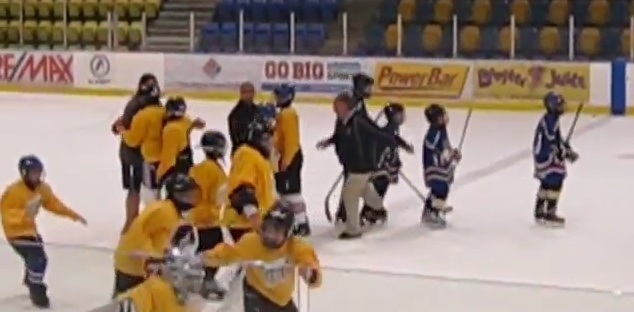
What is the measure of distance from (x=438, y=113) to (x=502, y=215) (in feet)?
3.64

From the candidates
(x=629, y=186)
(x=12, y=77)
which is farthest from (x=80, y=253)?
(x=12, y=77)

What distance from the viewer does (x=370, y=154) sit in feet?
25.2

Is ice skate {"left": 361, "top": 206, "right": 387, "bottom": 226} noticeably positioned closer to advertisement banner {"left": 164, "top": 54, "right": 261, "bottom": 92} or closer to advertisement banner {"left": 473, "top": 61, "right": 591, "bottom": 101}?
advertisement banner {"left": 473, "top": 61, "right": 591, "bottom": 101}

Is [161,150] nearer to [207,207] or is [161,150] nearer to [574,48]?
[207,207]

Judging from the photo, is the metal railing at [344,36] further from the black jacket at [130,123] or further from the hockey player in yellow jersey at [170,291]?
the hockey player in yellow jersey at [170,291]

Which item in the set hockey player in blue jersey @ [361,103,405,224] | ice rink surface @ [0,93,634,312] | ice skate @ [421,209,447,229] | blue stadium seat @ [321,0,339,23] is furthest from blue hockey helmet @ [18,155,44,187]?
blue stadium seat @ [321,0,339,23]

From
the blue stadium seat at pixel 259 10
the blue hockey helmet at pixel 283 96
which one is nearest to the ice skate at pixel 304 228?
the blue hockey helmet at pixel 283 96

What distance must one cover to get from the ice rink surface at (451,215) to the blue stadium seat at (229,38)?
12.6ft

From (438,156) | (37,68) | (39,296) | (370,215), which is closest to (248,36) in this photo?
(37,68)

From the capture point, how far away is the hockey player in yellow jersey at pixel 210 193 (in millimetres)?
5977

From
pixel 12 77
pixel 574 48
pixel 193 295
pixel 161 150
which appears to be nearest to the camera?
pixel 193 295

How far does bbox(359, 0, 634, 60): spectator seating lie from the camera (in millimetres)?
16750

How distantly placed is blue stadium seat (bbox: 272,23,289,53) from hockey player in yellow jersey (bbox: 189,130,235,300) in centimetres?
1149

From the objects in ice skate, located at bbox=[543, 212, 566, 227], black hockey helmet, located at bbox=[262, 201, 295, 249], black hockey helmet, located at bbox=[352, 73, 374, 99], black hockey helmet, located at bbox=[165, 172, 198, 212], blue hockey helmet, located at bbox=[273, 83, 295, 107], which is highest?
black hockey helmet, located at bbox=[352, 73, 374, 99]
